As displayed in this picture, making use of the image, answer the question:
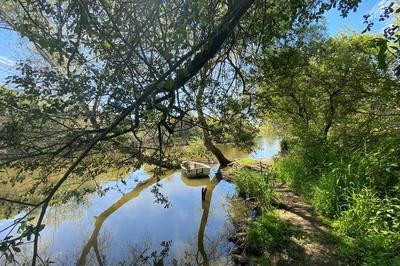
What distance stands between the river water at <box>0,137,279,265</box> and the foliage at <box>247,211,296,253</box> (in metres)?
0.82

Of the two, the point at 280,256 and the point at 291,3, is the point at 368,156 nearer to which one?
the point at 280,256

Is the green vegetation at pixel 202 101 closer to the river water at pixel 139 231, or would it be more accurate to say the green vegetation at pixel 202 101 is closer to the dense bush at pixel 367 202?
the dense bush at pixel 367 202

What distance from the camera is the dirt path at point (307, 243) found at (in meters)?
5.42

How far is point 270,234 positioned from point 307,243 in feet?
2.62

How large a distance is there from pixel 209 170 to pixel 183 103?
1326cm

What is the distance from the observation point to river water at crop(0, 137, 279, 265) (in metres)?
7.73

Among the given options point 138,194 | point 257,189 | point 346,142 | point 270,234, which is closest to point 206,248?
point 270,234

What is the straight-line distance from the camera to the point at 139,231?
32.1 ft

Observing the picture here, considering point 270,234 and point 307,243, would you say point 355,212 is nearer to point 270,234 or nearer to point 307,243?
point 307,243

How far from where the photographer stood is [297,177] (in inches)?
404

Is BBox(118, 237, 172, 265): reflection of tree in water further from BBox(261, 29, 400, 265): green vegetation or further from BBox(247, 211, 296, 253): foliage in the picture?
BBox(261, 29, 400, 265): green vegetation

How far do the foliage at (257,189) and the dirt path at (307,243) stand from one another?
43.3 inches

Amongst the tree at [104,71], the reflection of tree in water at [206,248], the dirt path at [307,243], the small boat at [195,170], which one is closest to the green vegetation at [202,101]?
the tree at [104,71]

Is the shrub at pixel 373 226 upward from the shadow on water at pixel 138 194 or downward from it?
upward
